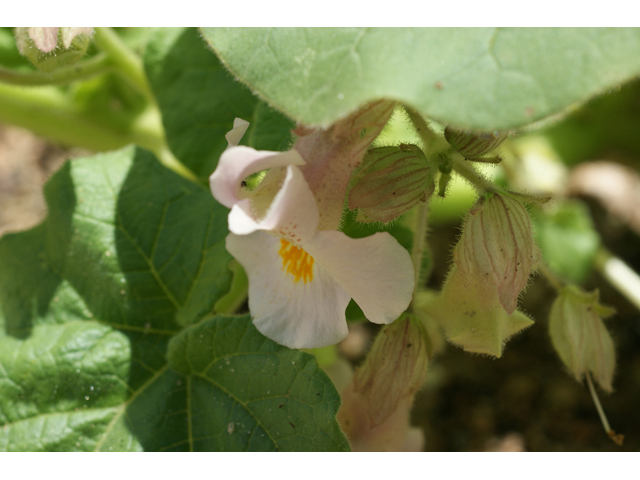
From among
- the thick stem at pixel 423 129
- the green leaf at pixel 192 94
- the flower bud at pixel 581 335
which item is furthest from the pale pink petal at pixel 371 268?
the green leaf at pixel 192 94

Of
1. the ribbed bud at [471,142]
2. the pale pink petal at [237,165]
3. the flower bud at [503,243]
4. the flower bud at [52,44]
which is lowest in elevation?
the flower bud at [503,243]

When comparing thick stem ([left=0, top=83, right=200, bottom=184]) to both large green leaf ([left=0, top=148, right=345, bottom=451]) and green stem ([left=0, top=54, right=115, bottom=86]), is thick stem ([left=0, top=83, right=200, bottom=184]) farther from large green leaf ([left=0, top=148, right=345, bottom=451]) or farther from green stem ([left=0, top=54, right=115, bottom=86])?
large green leaf ([left=0, top=148, right=345, bottom=451])

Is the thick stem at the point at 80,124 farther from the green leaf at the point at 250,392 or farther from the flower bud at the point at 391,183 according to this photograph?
the flower bud at the point at 391,183

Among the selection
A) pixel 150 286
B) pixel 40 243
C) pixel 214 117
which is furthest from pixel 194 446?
pixel 214 117

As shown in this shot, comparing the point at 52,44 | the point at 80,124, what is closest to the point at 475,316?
the point at 52,44

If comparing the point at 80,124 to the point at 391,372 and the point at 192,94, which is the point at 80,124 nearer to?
the point at 192,94

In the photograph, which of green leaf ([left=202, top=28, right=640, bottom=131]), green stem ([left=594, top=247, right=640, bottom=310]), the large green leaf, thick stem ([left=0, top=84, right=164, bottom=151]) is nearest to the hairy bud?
green leaf ([left=202, top=28, right=640, bottom=131])

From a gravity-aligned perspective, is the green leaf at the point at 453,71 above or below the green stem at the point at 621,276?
above
